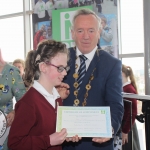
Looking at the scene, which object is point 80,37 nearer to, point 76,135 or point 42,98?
point 42,98

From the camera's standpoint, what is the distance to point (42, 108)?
1.56 meters

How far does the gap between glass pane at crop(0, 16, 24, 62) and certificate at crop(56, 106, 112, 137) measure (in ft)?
14.6

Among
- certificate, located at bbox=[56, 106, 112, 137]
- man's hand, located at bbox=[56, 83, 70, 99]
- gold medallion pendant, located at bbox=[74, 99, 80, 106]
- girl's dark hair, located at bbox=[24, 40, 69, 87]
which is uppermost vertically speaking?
girl's dark hair, located at bbox=[24, 40, 69, 87]

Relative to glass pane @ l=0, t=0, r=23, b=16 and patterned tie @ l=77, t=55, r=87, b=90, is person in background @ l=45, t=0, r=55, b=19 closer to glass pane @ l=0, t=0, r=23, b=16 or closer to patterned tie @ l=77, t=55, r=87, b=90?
glass pane @ l=0, t=0, r=23, b=16

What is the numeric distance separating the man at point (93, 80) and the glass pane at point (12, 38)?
4.12 m

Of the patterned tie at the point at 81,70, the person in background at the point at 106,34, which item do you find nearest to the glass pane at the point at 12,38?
the person in background at the point at 106,34

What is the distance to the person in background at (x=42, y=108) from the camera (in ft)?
4.71

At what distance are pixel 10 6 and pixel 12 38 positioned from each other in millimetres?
833

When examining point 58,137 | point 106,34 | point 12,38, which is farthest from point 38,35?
point 58,137

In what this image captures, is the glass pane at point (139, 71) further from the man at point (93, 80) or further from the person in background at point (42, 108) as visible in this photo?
the person in background at point (42, 108)

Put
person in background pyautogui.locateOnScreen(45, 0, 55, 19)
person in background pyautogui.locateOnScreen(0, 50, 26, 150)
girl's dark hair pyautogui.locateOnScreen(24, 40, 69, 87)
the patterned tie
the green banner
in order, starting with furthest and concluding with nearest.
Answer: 1. person in background pyautogui.locateOnScreen(45, 0, 55, 19)
2. the green banner
3. person in background pyautogui.locateOnScreen(0, 50, 26, 150)
4. the patterned tie
5. girl's dark hair pyautogui.locateOnScreen(24, 40, 69, 87)

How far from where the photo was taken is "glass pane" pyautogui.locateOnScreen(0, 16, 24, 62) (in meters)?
5.80

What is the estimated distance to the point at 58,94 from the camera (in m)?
1.77

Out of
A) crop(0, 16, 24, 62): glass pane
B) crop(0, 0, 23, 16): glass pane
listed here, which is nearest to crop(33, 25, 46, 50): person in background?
crop(0, 16, 24, 62): glass pane
